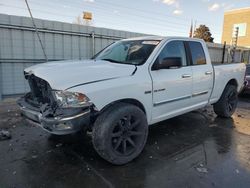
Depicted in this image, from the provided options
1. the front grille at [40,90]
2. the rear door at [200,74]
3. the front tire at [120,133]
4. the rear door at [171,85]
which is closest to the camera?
the front tire at [120,133]

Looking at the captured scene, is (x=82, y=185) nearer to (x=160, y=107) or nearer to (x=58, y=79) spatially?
(x=58, y=79)

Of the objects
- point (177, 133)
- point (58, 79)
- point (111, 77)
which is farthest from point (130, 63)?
point (177, 133)

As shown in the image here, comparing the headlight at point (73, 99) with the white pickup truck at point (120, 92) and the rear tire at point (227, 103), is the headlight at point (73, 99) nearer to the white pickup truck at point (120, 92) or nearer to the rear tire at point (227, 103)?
the white pickup truck at point (120, 92)

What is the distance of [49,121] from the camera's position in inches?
113

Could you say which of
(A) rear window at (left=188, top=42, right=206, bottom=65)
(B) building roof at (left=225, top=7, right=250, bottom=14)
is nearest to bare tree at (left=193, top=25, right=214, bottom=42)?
(B) building roof at (left=225, top=7, right=250, bottom=14)

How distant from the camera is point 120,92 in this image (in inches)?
125

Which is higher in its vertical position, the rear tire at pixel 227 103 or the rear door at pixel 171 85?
the rear door at pixel 171 85

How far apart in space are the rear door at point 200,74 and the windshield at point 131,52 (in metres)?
1.06

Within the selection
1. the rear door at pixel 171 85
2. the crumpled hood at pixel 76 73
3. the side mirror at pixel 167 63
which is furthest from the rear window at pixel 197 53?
the crumpled hood at pixel 76 73

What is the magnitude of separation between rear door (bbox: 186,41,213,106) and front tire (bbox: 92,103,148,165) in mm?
1688

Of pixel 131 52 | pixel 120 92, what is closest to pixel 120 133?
pixel 120 92

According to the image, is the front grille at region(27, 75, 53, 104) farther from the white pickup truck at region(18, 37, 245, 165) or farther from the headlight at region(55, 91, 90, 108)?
the headlight at region(55, 91, 90, 108)

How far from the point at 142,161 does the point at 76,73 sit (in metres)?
1.68

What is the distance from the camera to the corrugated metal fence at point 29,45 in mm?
6949
